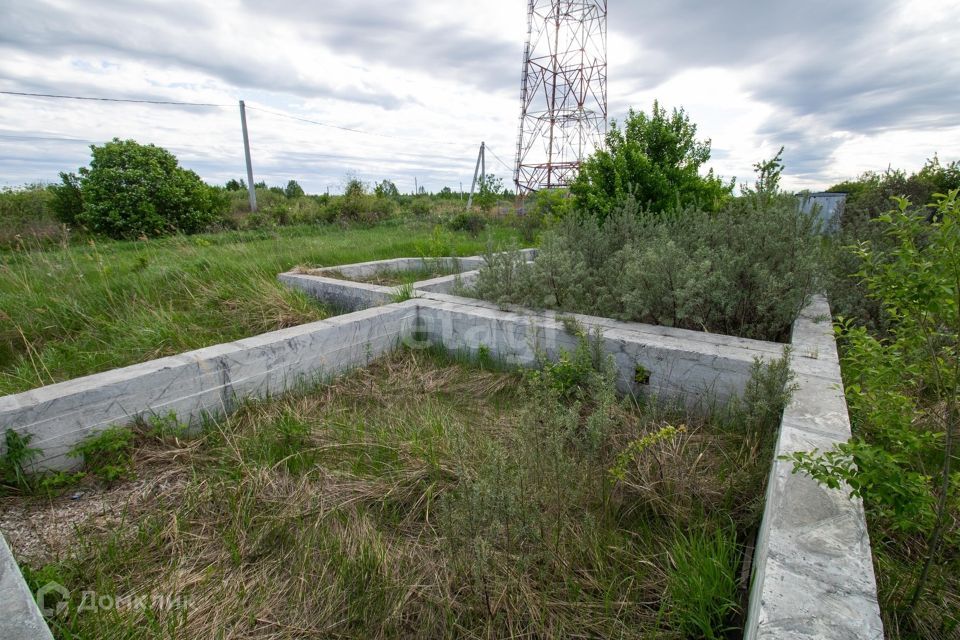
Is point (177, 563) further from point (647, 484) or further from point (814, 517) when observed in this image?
point (814, 517)

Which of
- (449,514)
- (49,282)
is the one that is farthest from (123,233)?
(449,514)

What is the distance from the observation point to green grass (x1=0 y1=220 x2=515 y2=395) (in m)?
3.08

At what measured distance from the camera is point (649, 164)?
18.7 feet

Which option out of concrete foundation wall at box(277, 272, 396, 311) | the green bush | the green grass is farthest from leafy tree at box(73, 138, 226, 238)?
concrete foundation wall at box(277, 272, 396, 311)

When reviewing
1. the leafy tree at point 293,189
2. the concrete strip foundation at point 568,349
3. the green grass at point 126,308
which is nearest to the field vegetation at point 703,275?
the concrete strip foundation at point 568,349

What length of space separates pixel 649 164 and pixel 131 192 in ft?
39.7

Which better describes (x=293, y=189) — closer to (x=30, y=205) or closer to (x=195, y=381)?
(x=30, y=205)

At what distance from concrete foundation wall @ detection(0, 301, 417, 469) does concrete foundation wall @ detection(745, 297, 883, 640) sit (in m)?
2.63

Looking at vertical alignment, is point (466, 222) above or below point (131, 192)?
below

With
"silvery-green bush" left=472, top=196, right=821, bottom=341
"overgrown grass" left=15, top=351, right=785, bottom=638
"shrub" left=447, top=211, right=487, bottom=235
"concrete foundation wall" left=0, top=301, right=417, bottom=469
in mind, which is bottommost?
"overgrown grass" left=15, top=351, right=785, bottom=638

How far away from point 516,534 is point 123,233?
43.2 feet

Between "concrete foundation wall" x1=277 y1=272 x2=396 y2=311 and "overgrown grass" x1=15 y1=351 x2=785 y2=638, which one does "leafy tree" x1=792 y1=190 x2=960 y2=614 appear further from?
"concrete foundation wall" x1=277 y1=272 x2=396 y2=311

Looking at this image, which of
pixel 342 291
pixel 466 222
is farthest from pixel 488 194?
pixel 342 291

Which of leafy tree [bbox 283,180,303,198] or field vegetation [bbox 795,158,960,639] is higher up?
leafy tree [bbox 283,180,303,198]
